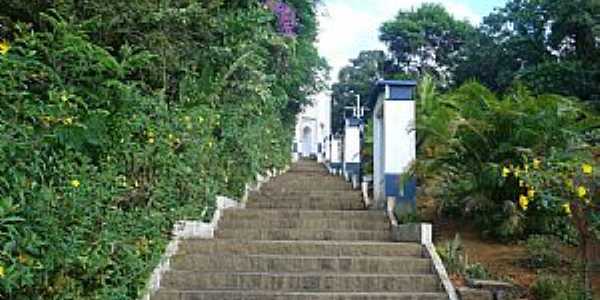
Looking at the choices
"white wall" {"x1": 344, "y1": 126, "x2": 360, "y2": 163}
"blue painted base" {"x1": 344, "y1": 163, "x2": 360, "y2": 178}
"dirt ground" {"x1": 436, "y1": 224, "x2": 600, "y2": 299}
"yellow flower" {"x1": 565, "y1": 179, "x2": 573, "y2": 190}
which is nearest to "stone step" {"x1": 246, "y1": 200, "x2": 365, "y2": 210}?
"dirt ground" {"x1": 436, "y1": 224, "x2": 600, "y2": 299}

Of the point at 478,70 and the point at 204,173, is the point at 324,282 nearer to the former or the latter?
the point at 204,173

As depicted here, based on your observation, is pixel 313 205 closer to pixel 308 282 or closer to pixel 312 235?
pixel 312 235

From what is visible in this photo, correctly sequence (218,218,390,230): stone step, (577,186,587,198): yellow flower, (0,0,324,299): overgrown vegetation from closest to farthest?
1. (0,0,324,299): overgrown vegetation
2. (577,186,587,198): yellow flower
3. (218,218,390,230): stone step

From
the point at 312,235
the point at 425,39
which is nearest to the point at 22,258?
the point at 312,235

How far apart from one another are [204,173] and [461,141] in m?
2.83

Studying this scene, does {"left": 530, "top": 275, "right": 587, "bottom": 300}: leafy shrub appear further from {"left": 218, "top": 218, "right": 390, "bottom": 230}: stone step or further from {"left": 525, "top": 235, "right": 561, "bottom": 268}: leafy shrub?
{"left": 218, "top": 218, "right": 390, "bottom": 230}: stone step

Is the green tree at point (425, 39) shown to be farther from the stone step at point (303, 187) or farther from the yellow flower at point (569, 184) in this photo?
the yellow flower at point (569, 184)

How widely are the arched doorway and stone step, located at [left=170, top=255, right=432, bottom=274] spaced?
104ft

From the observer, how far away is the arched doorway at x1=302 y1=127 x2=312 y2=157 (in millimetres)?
38406

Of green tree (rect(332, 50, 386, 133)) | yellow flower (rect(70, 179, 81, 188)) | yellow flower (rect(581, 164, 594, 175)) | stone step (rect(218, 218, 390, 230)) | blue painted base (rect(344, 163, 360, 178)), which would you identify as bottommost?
stone step (rect(218, 218, 390, 230))

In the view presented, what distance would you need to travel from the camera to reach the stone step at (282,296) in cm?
578

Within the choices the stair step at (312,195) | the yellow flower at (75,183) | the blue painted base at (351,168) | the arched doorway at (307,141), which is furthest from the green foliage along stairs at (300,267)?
the arched doorway at (307,141)

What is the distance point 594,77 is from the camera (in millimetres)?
19641

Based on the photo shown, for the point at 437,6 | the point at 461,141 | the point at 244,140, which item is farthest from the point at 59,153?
the point at 437,6
